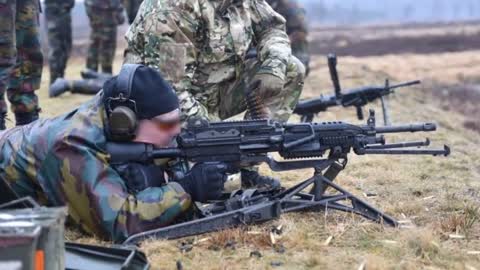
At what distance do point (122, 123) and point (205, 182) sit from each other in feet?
1.80

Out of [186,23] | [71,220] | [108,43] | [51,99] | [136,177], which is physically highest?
[186,23]

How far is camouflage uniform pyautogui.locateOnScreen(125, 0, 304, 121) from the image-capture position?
5430mm

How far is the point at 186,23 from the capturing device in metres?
5.47

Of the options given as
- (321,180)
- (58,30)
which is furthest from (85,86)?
(321,180)

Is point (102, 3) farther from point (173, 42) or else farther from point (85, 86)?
point (173, 42)

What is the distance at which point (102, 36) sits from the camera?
1141 centimetres

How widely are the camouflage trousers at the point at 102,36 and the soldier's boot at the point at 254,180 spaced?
6.04 metres

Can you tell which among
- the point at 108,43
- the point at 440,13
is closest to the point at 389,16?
the point at 440,13

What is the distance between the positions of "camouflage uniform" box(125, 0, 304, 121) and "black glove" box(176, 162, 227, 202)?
0.86 metres

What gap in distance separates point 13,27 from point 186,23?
4.71 ft

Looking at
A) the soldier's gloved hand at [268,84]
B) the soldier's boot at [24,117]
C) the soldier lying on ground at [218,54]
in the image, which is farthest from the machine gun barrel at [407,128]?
the soldier's boot at [24,117]

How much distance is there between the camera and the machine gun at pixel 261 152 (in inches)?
176

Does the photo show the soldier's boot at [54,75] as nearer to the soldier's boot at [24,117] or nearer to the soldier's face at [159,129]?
the soldier's boot at [24,117]

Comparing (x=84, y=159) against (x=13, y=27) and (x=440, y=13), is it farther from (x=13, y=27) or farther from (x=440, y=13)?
(x=440, y=13)
